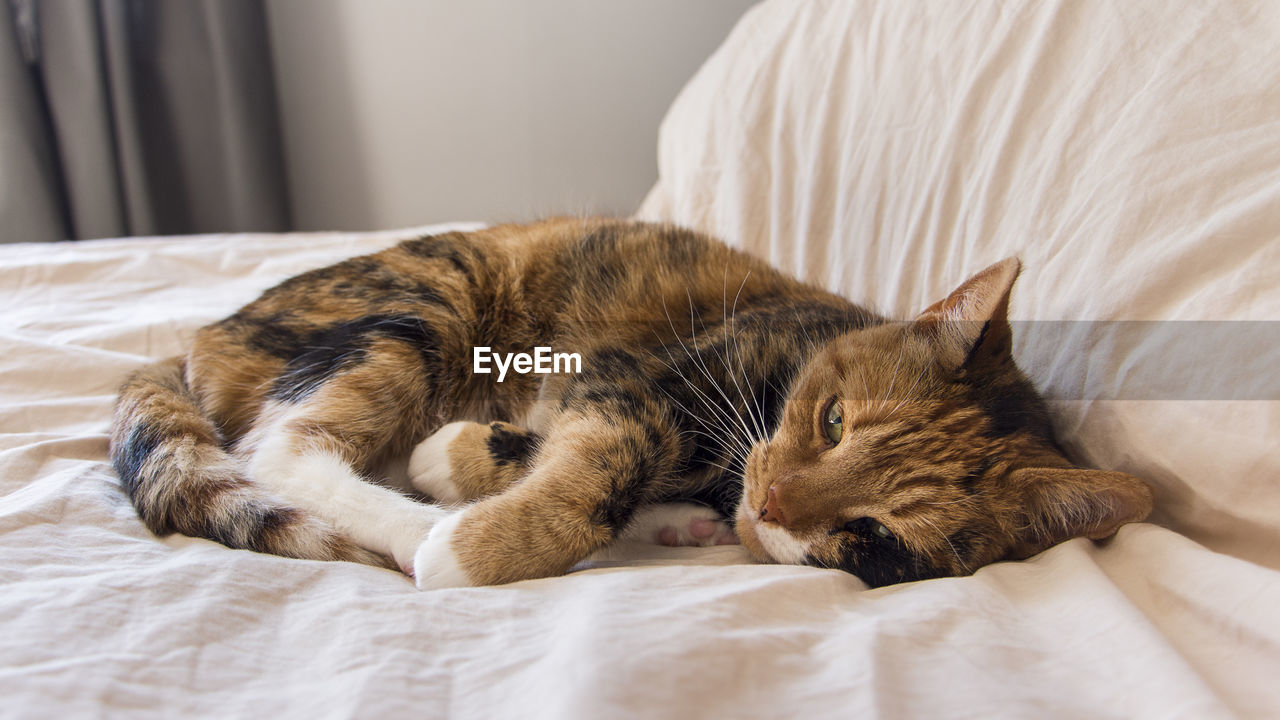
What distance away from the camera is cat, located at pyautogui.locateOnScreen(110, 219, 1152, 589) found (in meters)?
0.88

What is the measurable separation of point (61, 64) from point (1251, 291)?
129 inches

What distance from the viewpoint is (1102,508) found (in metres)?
0.83

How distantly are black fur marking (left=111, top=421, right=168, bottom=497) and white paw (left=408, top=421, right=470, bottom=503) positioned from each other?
1.10ft

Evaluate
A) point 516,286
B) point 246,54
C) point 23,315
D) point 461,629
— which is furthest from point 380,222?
point 461,629

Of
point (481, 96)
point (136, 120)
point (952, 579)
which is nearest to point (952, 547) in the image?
point (952, 579)

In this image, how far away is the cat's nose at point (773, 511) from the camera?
0.90 metres

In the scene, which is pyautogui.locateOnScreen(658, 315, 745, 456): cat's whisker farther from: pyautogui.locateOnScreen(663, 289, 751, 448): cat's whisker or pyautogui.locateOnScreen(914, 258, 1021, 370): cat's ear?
pyautogui.locateOnScreen(914, 258, 1021, 370): cat's ear

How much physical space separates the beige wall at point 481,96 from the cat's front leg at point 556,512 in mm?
1883

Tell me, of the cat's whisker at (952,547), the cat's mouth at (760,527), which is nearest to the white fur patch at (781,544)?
the cat's mouth at (760,527)

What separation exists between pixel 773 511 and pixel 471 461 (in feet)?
1.50

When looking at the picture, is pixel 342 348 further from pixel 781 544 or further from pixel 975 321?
pixel 975 321

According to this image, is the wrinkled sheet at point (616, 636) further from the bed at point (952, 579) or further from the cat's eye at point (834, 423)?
the cat's eye at point (834, 423)

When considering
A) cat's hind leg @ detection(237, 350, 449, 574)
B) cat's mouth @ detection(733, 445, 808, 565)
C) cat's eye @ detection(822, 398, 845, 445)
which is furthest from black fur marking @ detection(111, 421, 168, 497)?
cat's eye @ detection(822, 398, 845, 445)

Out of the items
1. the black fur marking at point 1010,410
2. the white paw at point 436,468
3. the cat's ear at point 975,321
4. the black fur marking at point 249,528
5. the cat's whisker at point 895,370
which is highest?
the cat's ear at point 975,321
